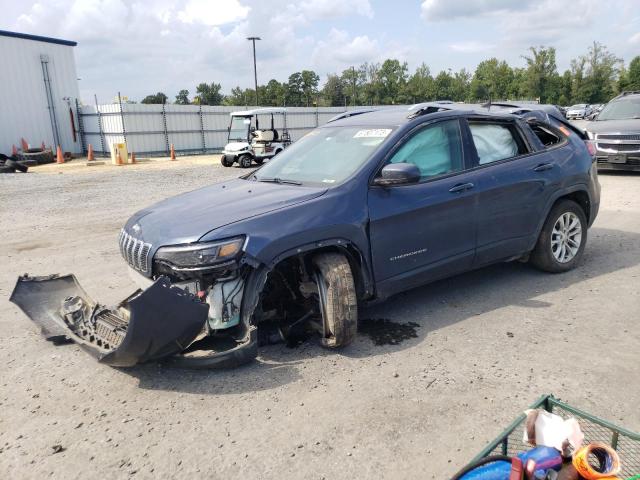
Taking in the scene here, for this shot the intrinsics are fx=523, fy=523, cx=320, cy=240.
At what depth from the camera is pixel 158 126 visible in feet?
90.3

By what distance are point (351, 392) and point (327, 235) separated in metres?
1.09

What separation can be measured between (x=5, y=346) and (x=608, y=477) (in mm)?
4129

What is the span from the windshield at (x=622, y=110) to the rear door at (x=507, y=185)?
9905mm

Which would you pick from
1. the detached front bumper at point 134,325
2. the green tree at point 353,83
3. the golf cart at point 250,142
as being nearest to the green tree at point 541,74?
the green tree at point 353,83

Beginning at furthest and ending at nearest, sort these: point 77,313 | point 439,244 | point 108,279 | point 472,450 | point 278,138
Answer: point 278,138, point 108,279, point 439,244, point 77,313, point 472,450

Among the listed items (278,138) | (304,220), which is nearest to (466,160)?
(304,220)

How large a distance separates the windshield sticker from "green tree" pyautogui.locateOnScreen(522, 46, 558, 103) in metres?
61.1

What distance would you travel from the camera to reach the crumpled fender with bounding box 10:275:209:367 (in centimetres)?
302

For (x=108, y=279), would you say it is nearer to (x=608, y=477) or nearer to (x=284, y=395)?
(x=284, y=395)

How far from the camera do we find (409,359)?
3693 mm

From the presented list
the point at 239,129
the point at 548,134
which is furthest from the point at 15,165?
the point at 548,134

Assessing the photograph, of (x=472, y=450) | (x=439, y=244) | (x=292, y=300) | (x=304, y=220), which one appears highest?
(x=304, y=220)

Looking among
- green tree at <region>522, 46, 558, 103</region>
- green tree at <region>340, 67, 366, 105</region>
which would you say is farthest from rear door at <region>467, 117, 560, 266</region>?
green tree at <region>340, 67, 366, 105</region>

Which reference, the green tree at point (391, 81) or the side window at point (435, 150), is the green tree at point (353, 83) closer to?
the green tree at point (391, 81)
